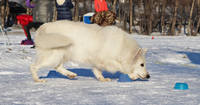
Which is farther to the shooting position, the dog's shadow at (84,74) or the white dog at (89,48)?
the dog's shadow at (84,74)

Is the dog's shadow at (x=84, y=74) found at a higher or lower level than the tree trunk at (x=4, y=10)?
higher

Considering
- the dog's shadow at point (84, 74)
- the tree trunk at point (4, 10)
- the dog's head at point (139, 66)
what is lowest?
the tree trunk at point (4, 10)

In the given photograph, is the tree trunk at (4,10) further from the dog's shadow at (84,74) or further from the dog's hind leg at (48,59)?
the dog's hind leg at (48,59)

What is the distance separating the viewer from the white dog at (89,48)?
6.07m

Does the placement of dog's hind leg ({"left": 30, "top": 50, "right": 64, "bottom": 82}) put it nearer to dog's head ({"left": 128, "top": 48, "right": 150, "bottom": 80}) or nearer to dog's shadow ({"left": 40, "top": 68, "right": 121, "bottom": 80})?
dog's shadow ({"left": 40, "top": 68, "right": 121, "bottom": 80})

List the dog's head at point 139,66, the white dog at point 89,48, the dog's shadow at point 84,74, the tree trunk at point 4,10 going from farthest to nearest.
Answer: the tree trunk at point 4,10
the dog's shadow at point 84,74
the dog's head at point 139,66
the white dog at point 89,48

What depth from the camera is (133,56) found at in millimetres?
6184

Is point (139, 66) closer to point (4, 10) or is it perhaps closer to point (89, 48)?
point (89, 48)

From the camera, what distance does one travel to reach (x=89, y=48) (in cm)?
610

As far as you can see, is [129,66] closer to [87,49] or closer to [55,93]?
[87,49]

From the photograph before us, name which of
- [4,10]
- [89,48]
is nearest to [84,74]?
[89,48]

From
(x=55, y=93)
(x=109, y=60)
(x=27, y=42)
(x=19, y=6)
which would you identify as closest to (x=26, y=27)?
(x=27, y=42)

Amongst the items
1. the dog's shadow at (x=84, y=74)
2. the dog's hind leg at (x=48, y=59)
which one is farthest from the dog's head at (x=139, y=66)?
the dog's hind leg at (x=48, y=59)

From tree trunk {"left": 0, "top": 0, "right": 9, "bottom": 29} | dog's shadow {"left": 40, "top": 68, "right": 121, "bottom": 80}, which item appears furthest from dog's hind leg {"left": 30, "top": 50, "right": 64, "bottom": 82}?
tree trunk {"left": 0, "top": 0, "right": 9, "bottom": 29}
